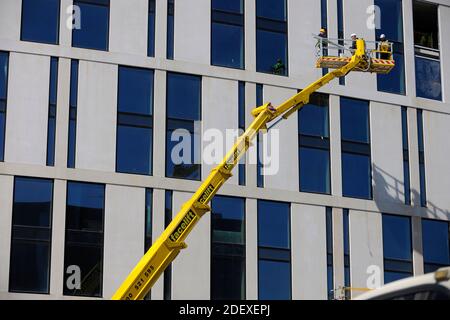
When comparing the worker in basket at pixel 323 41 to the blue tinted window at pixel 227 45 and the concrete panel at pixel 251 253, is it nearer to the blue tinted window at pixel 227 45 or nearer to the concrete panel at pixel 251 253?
the blue tinted window at pixel 227 45

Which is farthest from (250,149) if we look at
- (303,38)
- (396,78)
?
(396,78)

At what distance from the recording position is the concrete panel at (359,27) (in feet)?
146

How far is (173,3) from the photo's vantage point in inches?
1661

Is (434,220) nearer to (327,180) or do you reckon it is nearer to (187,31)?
(327,180)

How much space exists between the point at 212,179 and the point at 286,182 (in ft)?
26.5

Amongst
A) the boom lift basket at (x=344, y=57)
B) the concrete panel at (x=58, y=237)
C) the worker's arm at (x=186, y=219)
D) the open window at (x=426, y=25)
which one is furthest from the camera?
the open window at (x=426, y=25)

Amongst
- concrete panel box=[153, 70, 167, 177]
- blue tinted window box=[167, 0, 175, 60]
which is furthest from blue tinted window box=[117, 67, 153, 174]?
blue tinted window box=[167, 0, 175, 60]

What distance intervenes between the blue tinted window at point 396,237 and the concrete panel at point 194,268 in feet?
28.0

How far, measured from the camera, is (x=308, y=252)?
1628 inches

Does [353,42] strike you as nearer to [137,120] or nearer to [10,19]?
[137,120]

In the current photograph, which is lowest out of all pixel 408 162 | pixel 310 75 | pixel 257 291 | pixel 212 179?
pixel 257 291

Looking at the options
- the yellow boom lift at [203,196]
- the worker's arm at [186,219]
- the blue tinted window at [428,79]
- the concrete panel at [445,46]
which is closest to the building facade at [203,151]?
the blue tinted window at [428,79]

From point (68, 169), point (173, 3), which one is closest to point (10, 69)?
point (68, 169)

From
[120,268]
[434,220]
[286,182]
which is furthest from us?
[434,220]
